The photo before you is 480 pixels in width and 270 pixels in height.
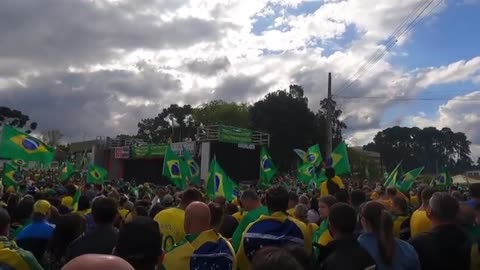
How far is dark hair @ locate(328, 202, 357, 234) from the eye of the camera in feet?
13.6

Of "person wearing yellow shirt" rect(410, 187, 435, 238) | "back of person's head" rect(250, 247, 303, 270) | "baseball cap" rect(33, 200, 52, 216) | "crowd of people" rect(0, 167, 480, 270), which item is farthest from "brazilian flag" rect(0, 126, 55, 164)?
"back of person's head" rect(250, 247, 303, 270)

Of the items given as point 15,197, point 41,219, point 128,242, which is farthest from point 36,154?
point 128,242

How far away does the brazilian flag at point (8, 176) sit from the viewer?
16.2 metres

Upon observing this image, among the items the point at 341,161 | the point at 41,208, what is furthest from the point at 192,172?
the point at 41,208

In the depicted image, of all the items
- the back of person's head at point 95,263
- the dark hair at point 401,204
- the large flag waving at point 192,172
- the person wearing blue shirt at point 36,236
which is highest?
the large flag waving at point 192,172

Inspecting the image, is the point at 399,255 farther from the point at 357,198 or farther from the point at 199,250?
the point at 357,198

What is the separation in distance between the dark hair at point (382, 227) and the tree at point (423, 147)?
111m

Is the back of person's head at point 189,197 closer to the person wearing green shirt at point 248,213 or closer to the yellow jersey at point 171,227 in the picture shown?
the yellow jersey at point 171,227

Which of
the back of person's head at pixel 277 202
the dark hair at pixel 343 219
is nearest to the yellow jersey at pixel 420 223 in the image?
the back of person's head at pixel 277 202

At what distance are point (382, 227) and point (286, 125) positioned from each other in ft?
170

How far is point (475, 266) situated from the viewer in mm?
4480

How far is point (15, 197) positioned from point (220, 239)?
18.3 ft

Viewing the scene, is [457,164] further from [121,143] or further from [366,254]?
[366,254]

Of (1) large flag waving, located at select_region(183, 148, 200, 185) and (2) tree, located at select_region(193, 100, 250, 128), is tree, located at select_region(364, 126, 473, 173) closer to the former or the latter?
(2) tree, located at select_region(193, 100, 250, 128)
